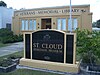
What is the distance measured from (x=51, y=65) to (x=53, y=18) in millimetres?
17148

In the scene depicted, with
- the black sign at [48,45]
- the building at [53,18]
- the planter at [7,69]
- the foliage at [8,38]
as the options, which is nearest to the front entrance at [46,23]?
the building at [53,18]

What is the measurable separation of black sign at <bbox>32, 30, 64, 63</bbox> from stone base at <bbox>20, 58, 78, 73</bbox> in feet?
0.83

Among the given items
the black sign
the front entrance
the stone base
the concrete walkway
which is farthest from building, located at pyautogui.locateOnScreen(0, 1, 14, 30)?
the black sign

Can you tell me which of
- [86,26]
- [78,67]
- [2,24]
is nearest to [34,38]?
[78,67]

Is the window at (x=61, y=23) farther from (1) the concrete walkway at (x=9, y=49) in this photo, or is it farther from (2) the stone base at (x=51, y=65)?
(2) the stone base at (x=51, y=65)

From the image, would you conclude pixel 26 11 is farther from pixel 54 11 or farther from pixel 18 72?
pixel 18 72

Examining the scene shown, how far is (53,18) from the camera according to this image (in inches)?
998

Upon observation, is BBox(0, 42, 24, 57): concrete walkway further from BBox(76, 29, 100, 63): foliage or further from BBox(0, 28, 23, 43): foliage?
BBox(76, 29, 100, 63): foliage

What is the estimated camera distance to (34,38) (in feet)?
31.4

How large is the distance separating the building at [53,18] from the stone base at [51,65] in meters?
14.7

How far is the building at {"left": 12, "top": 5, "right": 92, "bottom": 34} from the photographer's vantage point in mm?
22859

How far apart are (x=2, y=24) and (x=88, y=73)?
2661 cm

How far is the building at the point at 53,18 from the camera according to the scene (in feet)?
75.0

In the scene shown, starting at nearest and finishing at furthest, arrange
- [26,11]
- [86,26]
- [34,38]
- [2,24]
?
[34,38]
[86,26]
[26,11]
[2,24]
